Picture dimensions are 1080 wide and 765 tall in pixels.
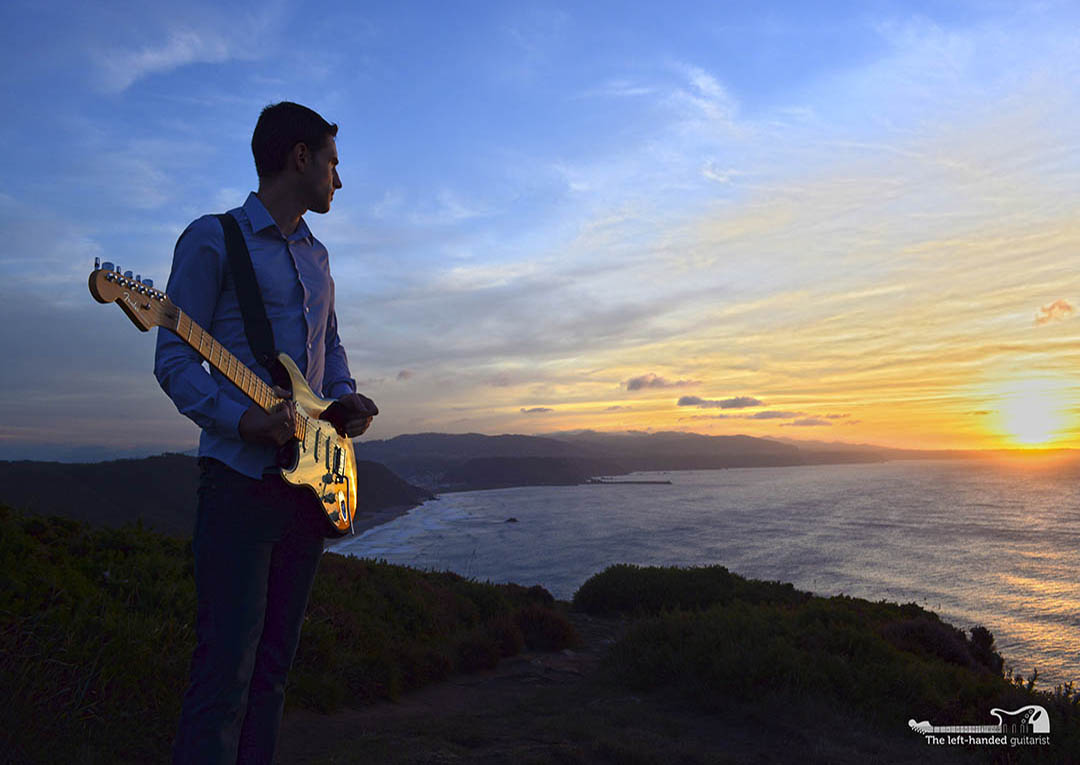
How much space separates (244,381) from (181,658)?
433cm

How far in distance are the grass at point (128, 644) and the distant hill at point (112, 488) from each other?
4888cm

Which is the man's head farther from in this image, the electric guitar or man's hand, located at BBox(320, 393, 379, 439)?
man's hand, located at BBox(320, 393, 379, 439)

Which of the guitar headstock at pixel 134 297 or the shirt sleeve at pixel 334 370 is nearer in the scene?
the guitar headstock at pixel 134 297

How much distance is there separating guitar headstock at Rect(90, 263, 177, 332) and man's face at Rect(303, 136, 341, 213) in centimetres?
77

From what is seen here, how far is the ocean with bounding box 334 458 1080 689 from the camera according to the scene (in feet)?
114

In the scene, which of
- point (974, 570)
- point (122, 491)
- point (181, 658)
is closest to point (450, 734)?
point (181, 658)

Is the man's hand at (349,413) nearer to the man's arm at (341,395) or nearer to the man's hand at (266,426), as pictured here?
the man's arm at (341,395)

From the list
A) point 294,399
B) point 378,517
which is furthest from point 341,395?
point 378,517

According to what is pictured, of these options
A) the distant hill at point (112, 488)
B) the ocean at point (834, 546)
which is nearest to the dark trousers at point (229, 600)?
the ocean at point (834, 546)

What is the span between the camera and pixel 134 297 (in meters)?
1.74

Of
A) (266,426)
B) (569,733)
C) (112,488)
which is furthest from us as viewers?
(112,488)

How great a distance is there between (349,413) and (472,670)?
24.3ft

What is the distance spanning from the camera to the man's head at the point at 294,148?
7.65 ft

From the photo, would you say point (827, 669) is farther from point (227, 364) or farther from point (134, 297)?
point (134, 297)
